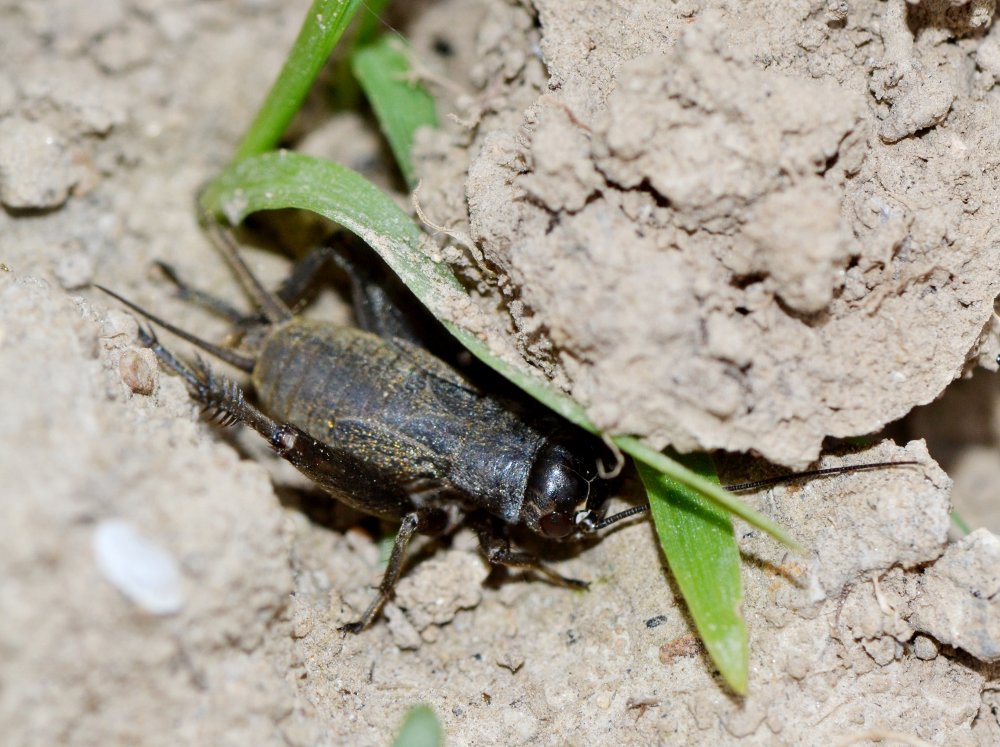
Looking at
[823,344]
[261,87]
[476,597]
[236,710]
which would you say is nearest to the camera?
[236,710]

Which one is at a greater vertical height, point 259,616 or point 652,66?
point 652,66

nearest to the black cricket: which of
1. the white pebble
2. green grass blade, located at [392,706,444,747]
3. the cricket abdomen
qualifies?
the cricket abdomen

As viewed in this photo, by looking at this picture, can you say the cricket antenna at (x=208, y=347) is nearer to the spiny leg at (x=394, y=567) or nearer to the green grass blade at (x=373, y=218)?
the green grass blade at (x=373, y=218)

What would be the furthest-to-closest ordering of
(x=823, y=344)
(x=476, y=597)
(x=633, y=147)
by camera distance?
(x=476, y=597) → (x=823, y=344) → (x=633, y=147)

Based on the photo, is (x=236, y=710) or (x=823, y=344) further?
(x=823, y=344)

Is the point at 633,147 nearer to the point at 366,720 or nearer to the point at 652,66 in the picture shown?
the point at 652,66

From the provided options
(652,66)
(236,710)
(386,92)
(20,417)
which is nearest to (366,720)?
(236,710)

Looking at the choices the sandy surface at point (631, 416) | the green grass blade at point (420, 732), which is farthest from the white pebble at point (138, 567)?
the green grass blade at point (420, 732)

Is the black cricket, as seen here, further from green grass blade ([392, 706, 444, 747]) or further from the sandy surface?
green grass blade ([392, 706, 444, 747])
